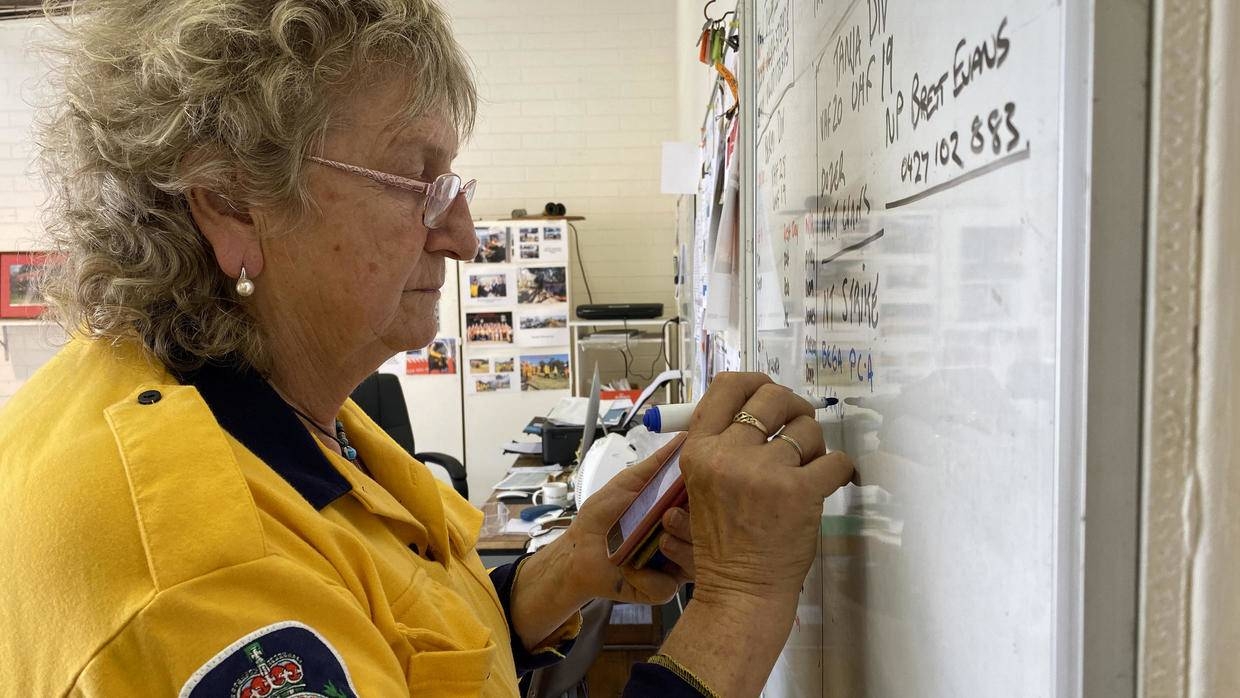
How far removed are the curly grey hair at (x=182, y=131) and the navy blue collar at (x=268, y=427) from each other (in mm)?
23

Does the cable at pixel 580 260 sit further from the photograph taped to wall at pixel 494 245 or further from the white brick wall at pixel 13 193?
the white brick wall at pixel 13 193

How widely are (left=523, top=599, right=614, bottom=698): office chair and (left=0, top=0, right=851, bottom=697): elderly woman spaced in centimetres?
90

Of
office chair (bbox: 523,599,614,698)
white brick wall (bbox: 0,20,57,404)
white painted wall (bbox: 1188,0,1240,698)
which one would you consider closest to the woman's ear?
white painted wall (bbox: 1188,0,1240,698)

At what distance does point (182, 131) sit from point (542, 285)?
3984 mm

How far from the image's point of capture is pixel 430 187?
79 cm

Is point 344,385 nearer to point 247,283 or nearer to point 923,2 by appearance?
point 247,283

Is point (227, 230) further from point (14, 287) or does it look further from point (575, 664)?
point (14, 287)

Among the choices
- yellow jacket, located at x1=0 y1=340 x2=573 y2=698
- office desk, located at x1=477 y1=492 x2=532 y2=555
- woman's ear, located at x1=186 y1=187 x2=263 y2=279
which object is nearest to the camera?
yellow jacket, located at x1=0 y1=340 x2=573 y2=698

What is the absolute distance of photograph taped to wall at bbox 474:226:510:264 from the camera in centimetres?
461

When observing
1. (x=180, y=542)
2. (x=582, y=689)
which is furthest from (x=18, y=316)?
(x=180, y=542)

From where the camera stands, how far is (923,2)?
47 centimetres

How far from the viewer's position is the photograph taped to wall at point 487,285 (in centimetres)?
462

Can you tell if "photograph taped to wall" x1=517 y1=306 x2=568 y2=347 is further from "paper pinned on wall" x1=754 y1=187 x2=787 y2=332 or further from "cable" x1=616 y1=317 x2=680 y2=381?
"paper pinned on wall" x1=754 y1=187 x2=787 y2=332

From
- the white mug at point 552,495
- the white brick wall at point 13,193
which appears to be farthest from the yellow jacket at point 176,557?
the white brick wall at point 13,193
